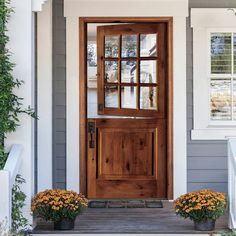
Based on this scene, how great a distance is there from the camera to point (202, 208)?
5312 millimetres

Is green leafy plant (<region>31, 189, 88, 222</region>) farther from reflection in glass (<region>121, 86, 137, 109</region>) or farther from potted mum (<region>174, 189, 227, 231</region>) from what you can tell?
reflection in glass (<region>121, 86, 137, 109</region>)

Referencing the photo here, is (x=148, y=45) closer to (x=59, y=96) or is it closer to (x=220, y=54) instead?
(x=220, y=54)

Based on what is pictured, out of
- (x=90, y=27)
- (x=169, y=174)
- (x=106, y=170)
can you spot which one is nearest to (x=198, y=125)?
(x=169, y=174)

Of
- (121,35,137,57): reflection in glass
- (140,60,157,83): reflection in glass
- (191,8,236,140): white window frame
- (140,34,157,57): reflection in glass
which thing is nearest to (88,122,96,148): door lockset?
(140,60,157,83): reflection in glass

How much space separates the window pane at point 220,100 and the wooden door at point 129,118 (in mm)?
577

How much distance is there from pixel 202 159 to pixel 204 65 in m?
1.08

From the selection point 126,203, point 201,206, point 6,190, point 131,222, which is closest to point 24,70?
point 6,190

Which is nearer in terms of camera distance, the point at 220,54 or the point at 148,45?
the point at 220,54

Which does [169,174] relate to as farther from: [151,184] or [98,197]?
[98,197]

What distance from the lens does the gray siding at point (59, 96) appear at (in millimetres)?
6871

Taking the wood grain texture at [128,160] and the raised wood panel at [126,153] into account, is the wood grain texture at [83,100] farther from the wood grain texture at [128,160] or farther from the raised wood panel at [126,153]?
the raised wood panel at [126,153]

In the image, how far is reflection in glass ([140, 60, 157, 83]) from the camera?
7125 mm

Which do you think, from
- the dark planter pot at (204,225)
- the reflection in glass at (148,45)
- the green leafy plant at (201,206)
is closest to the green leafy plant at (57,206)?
the green leafy plant at (201,206)

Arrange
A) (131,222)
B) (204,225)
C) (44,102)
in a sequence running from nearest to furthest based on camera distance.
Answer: (204,225) → (131,222) → (44,102)
